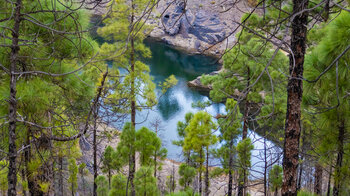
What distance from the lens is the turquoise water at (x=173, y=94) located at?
15.9m

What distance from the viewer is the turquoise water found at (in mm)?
15906

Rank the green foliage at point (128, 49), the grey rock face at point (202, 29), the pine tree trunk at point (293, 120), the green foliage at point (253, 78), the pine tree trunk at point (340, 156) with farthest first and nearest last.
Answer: the grey rock face at point (202, 29) → the green foliage at point (128, 49) → the green foliage at point (253, 78) → the pine tree trunk at point (340, 156) → the pine tree trunk at point (293, 120)

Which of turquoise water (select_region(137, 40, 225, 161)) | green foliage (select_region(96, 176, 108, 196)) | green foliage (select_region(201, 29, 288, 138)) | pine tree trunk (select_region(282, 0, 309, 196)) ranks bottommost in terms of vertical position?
green foliage (select_region(96, 176, 108, 196))

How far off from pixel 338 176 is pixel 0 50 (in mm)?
4542

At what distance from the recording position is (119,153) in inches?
268

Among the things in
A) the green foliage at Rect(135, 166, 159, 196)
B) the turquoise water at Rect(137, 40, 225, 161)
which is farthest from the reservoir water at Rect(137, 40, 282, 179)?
the green foliage at Rect(135, 166, 159, 196)

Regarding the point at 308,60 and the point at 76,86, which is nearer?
the point at 308,60

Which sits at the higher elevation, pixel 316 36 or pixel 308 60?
pixel 316 36

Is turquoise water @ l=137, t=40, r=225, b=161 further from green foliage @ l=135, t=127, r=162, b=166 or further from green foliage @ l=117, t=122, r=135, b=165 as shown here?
green foliage @ l=117, t=122, r=135, b=165

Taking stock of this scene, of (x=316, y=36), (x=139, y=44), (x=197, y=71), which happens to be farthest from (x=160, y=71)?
(x=316, y=36)

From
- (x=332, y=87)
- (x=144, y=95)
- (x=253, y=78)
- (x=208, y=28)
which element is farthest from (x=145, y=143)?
(x=208, y=28)

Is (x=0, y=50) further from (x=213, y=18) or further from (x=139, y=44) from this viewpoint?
(x=213, y=18)

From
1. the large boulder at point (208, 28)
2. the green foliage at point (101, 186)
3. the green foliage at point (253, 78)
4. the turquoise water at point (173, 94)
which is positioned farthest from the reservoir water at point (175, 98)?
the large boulder at point (208, 28)

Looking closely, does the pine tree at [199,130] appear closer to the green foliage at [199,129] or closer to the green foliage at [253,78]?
the green foliage at [199,129]
